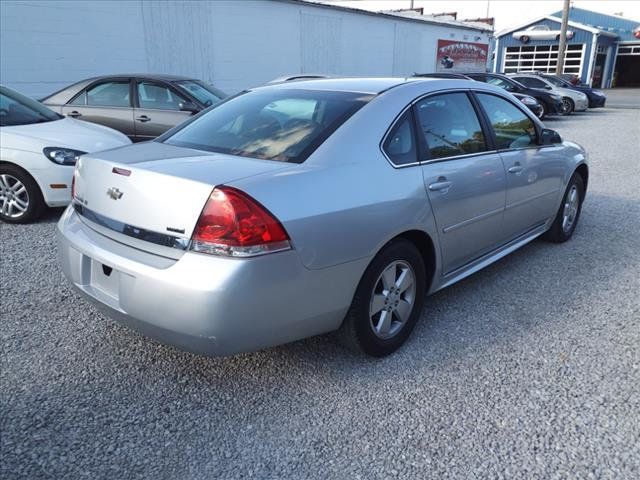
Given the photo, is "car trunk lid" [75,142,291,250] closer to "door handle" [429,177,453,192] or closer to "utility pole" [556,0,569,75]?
"door handle" [429,177,453,192]

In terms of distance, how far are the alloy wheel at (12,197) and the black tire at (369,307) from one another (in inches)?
162

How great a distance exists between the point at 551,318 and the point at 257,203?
2.33m

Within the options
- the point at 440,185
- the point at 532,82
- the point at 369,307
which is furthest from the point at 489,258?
the point at 532,82

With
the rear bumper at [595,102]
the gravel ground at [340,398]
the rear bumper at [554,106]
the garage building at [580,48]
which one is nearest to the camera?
the gravel ground at [340,398]

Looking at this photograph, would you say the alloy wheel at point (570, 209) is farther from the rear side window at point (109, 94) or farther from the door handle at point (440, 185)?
the rear side window at point (109, 94)

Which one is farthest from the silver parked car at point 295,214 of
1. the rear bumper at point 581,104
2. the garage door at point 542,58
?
the garage door at point 542,58

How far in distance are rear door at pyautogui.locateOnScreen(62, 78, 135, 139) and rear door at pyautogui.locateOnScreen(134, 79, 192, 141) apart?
136 mm

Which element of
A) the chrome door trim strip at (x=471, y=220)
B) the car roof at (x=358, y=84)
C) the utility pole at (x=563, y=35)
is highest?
the utility pole at (x=563, y=35)

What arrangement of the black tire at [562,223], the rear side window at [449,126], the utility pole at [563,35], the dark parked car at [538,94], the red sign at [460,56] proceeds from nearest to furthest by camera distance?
1. the rear side window at [449,126]
2. the black tire at [562,223]
3. the dark parked car at [538,94]
4. the utility pole at [563,35]
5. the red sign at [460,56]

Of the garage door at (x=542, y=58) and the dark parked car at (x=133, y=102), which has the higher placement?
the garage door at (x=542, y=58)

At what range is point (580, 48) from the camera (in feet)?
128

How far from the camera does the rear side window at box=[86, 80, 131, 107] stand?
7.79 metres

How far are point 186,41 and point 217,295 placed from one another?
13441mm

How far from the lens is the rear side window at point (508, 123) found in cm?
391
